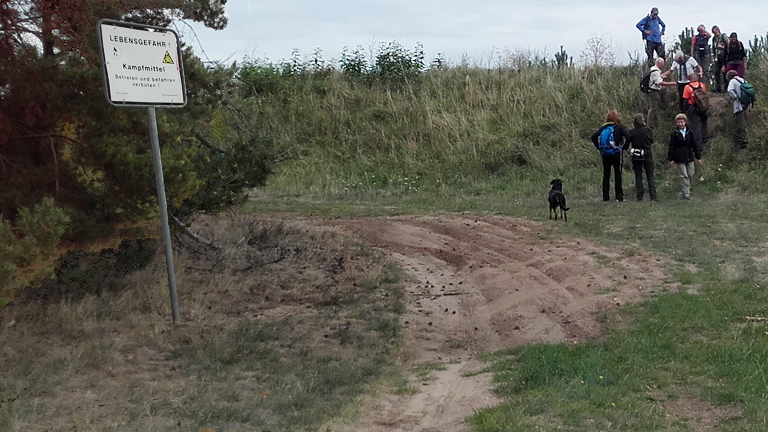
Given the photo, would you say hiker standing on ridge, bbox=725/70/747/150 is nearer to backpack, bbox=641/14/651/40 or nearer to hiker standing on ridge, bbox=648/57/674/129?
hiker standing on ridge, bbox=648/57/674/129

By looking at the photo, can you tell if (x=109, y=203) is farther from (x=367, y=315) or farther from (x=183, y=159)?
(x=367, y=315)

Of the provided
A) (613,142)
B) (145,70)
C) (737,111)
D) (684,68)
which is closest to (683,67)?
(684,68)

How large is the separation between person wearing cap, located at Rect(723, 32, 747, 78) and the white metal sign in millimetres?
16499

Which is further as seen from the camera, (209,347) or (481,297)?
(481,297)

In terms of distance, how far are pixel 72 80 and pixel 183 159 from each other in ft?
4.37

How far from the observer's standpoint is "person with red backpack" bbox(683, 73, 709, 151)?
19381 mm

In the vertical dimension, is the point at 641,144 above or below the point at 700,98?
below

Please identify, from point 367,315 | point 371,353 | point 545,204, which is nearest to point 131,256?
point 367,315

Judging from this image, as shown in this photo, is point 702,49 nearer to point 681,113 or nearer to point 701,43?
point 701,43

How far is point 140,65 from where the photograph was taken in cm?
768

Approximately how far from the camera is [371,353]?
300 inches

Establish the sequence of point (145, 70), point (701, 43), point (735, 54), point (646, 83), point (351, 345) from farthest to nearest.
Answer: point (701, 43), point (646, 83), point (735, 54), point (351, 345), point (145, 70)

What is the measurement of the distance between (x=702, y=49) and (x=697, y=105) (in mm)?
3731

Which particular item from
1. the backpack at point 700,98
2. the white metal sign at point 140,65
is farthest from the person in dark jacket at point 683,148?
the white metal sign at point 140,65
